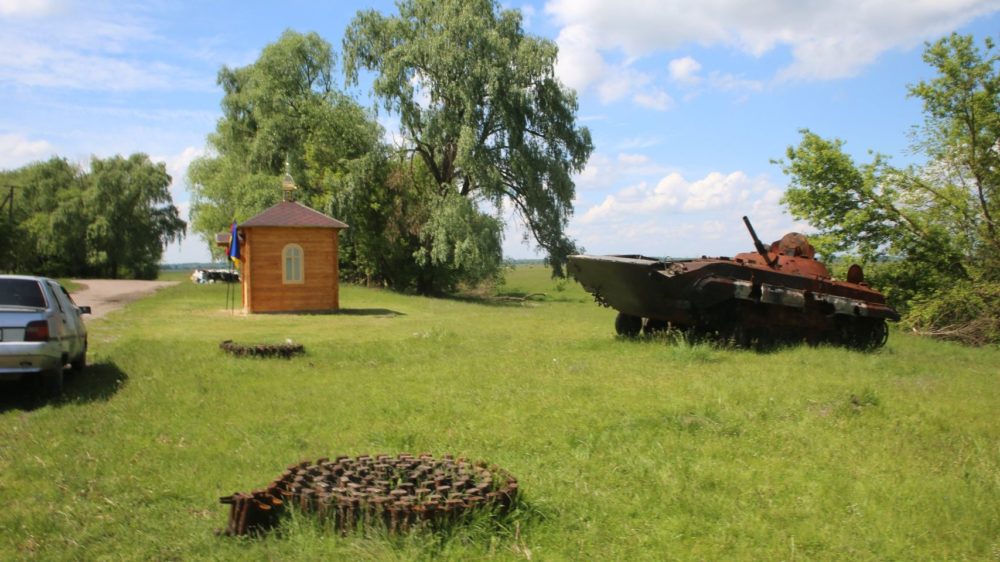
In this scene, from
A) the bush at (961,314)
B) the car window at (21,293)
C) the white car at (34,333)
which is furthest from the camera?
the bush at (961,314)

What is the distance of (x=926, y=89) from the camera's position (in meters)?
20.5

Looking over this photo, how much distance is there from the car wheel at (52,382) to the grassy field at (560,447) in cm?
19

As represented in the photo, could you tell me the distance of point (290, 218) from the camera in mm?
25125

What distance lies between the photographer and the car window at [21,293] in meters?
10.0

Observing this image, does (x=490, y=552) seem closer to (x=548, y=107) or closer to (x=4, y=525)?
(x=4, y=525)

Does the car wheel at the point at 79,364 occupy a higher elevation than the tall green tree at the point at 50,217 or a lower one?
lower

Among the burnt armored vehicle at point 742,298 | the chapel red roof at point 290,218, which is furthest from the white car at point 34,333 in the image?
the chapel red roof at point 290,218

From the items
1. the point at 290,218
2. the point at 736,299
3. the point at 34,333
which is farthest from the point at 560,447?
the point at 290,218

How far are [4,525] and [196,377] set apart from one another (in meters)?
5.77

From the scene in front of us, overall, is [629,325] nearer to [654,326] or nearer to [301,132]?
[654,326]

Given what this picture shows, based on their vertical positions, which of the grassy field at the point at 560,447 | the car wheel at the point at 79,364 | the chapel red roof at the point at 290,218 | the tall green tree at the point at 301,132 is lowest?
the grassy field at the point at 560,447

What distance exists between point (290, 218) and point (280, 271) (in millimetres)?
1668

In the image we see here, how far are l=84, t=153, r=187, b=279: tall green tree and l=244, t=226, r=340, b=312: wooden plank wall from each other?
40590 mm

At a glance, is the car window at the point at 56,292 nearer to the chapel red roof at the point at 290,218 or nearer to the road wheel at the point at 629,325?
the road wheel at the point at 629,325
